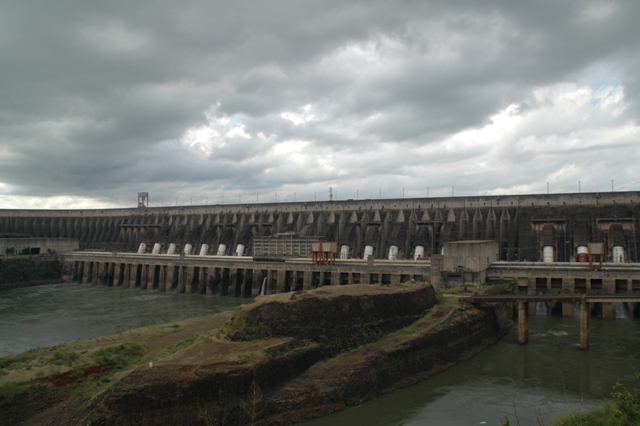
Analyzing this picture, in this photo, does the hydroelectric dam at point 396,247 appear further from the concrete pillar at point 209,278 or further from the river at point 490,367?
the river at point 490,367

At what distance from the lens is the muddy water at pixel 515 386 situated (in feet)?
55.7

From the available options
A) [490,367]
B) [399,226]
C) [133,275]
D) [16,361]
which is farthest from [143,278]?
[490,367]

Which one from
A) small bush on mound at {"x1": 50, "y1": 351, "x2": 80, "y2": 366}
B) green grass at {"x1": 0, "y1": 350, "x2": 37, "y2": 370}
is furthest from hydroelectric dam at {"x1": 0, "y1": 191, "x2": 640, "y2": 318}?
green grass at {"x1": 0, "y1": 350, "x2": 37, "y2": 370}

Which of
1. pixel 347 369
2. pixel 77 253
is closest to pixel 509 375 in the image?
pixel 347 369

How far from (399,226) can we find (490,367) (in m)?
32.1

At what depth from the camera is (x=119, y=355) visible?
62.3 feet

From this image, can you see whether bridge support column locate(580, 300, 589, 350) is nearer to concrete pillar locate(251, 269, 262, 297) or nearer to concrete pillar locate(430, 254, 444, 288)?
concrete pillar locate(430, 254, 444, 288)

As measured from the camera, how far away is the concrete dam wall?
146ft

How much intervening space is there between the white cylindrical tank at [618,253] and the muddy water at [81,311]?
1336 inches

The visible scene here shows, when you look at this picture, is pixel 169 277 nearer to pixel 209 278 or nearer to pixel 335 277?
pixel 209 278

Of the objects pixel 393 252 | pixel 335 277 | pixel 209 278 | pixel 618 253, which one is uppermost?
pixel 618 253

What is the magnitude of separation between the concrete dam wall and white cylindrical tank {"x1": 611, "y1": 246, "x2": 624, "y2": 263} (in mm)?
76

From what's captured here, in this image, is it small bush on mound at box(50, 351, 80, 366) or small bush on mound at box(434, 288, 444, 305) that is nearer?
small bush on mound at box(50, 351, 80, 366)

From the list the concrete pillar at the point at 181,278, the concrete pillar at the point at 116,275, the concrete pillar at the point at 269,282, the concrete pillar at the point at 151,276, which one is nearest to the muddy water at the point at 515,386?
the concrete pillar at the point at 269,282
